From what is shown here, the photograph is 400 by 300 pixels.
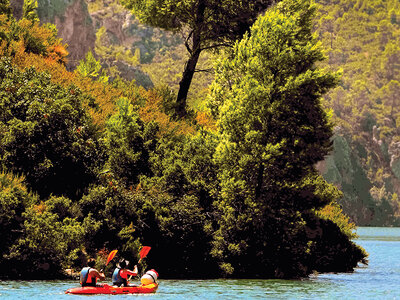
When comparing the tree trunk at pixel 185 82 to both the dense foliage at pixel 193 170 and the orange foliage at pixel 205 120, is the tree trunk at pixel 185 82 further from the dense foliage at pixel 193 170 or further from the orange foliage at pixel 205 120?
the dense foliage at pixel 193 170

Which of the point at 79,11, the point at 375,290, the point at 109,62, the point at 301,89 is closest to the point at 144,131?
the point at 301,89

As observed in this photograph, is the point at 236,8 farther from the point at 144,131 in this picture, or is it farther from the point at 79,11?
A: the point at 79,11

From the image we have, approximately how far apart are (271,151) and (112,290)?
13564mm

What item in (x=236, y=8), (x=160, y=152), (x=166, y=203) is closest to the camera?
(x=166, y=203)

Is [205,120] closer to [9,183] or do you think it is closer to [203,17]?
[203,17]

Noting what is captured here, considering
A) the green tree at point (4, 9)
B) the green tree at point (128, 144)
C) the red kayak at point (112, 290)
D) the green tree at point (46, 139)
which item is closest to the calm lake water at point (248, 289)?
the red kayak at point (112, 290)

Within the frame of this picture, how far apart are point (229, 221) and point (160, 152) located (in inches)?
284

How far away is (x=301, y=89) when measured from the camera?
48.3 meters

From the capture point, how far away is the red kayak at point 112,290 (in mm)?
35747

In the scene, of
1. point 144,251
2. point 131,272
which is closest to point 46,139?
point 144,251

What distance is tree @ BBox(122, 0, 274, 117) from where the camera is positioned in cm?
6412

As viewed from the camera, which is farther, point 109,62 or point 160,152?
point 109,62

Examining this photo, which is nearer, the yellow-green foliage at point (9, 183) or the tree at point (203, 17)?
the yellow-green foliage at point (9, 183)

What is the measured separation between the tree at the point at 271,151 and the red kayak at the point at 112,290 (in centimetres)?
887
